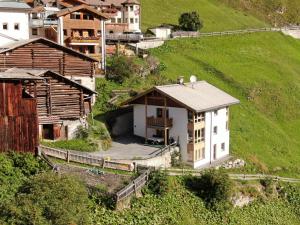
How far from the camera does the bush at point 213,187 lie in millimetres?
41844

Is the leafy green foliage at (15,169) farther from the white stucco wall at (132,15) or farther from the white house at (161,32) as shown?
the white stucco wall at (132,15)

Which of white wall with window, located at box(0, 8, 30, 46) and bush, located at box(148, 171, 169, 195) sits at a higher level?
white wall with window, located at box(0, 8, 30, 46)

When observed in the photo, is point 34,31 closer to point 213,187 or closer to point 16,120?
point 16,120

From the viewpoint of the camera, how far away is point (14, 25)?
200 feet

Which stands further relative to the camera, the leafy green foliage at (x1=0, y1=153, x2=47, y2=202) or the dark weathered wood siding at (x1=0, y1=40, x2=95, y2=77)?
the dark weathered wood siding at (x1=0, y1=40, x2=95, y2=77)

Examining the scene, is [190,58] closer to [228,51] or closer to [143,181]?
[228,51]

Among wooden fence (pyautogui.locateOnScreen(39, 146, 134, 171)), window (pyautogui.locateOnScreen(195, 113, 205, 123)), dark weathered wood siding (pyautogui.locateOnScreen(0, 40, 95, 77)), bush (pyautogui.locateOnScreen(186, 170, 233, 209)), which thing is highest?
dark weathered wood siding (pyautogui.locateOnScreen(0, 40, 95, 77))

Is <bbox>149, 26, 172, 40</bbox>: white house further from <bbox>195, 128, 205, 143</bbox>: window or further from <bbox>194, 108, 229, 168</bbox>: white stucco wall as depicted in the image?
<bbox>195, 128, 205, 143</bbox>: window

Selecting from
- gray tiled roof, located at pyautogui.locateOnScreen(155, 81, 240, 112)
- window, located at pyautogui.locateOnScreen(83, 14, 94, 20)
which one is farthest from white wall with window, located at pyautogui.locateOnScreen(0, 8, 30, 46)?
gray tiled roof, located at pyautogui.locateOnScreen(155, 81, 240, 112)

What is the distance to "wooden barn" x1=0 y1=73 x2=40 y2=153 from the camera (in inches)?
1503

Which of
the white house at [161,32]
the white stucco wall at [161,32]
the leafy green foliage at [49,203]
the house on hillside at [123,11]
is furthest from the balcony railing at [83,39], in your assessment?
the leafy green foliage at [49,203]

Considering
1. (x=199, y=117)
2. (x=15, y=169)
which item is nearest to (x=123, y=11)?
(x=199, y=117)

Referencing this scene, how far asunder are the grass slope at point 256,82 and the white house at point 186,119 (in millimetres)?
6144

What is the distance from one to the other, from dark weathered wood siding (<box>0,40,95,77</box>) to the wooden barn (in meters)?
13.1
